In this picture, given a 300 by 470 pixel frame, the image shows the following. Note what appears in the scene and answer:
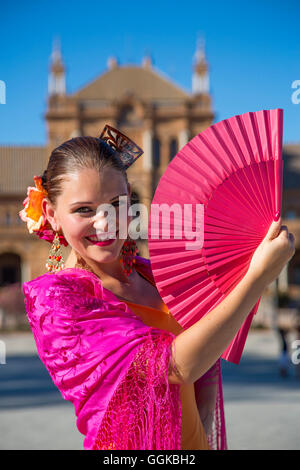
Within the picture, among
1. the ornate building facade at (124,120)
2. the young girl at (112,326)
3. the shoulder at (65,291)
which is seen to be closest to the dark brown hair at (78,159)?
the young girl at (112,326)

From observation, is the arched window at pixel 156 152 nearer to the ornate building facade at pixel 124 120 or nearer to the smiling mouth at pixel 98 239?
the ornate building facade at pixel 124 120

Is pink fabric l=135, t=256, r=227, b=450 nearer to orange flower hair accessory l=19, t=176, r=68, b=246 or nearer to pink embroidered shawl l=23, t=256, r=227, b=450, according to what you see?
pink embroidered shawl l=23, t=256, r=227, b=450

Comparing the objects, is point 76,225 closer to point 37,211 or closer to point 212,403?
point 37,211

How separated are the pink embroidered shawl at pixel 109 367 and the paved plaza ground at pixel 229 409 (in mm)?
5085

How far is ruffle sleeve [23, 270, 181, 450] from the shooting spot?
137 cm

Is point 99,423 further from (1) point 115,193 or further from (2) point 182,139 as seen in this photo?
(2) point 182,139

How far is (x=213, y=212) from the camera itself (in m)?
1.42

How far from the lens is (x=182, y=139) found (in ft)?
123

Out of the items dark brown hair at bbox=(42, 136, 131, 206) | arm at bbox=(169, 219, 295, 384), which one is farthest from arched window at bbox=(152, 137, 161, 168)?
arm at bbox=(169, 219, 295, 384)

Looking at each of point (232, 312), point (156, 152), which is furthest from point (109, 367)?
point (156, 152)

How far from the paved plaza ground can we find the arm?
529 centimetres

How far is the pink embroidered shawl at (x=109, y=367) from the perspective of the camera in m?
1.37

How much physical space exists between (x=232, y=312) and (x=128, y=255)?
553 millimetres
